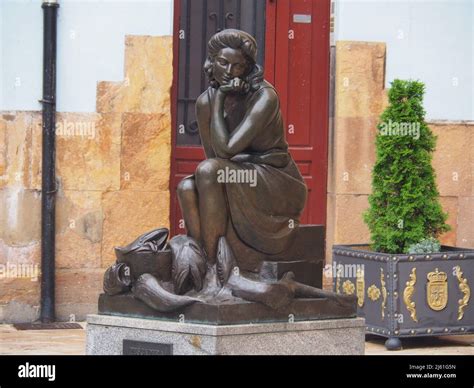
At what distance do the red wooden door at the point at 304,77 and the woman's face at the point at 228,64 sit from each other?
12.6ft

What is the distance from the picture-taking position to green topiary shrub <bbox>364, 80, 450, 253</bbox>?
9.99m

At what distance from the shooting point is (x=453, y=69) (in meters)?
11.5

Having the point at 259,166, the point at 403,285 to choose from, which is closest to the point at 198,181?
the point at 259,166

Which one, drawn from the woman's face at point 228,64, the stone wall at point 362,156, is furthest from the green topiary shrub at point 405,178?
the woman's face at point 228,64

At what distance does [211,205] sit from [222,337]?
82 cm

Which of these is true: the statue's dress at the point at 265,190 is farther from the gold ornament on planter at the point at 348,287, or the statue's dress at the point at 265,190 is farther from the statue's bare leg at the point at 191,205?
the gold ornament on planter at the point at 348,287

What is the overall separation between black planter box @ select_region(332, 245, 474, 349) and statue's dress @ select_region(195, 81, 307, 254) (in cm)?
205

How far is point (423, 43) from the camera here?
37.8 feet

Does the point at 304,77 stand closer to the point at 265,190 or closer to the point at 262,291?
the point at 265,190

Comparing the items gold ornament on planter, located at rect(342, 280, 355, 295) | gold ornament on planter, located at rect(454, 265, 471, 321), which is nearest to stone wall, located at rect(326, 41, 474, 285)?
gold ornament on planter, located at rect(342, 280, 355, 295)

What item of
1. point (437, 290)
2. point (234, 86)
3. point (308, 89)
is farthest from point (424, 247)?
point (234, 86)

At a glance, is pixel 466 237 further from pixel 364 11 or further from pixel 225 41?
pixel 225 41
